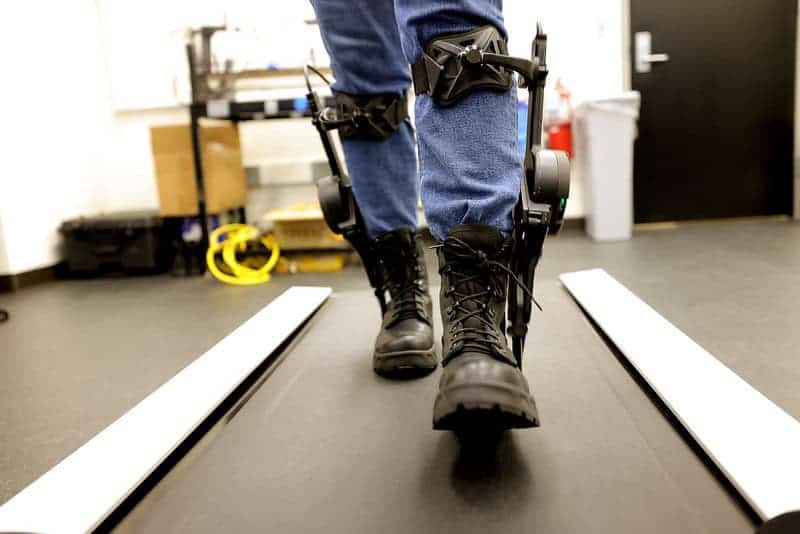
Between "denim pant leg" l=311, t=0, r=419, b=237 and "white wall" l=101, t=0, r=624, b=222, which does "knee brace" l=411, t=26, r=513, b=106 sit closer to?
"denim pant leg" l=311, t=0, r=419, b=237

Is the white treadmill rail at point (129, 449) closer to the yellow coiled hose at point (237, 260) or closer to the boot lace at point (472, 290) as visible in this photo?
the boot lace at point (472, 290)

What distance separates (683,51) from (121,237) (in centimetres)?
322

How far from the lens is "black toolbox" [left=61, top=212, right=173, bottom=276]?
306cm

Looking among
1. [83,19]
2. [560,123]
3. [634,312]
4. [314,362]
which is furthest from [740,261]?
[83,19]

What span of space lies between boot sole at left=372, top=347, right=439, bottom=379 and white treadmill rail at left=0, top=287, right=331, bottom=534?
26 cm

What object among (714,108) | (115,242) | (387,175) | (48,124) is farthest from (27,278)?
(714,108)

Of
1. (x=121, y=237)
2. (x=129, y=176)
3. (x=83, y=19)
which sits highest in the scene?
(x=83, y=19)

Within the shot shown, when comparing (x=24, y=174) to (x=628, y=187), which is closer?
(x=24, y=174)

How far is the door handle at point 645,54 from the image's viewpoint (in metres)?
3.47

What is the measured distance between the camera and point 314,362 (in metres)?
1.19

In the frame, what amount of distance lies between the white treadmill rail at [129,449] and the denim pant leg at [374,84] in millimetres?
369

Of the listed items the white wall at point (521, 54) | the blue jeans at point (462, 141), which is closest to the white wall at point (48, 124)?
the white wall at point (521, 54)

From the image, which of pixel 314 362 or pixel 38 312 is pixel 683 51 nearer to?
pixel 314 362

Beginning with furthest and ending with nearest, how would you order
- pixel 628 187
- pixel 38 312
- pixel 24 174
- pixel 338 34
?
1. pixel 628 187
2. pixel 24 174
3. pixel 38 312
4. pixel 338 34
